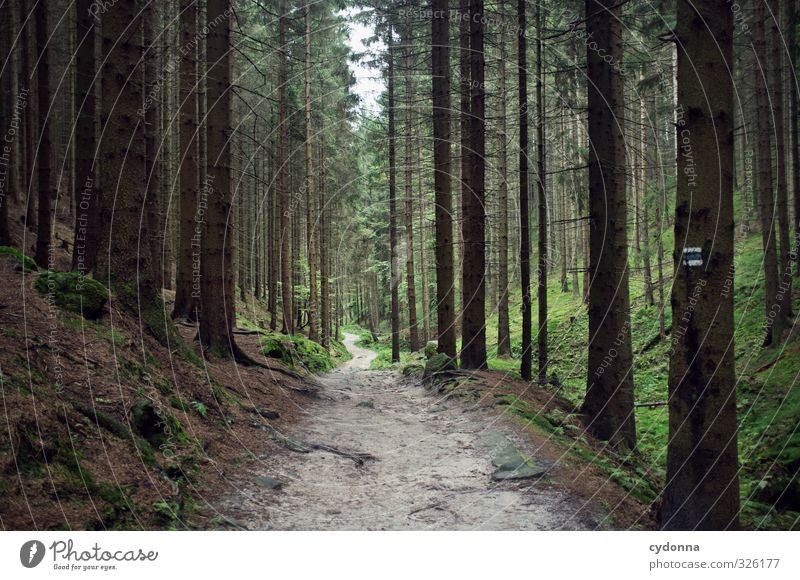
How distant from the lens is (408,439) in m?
9.22

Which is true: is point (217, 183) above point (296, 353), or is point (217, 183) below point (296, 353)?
above

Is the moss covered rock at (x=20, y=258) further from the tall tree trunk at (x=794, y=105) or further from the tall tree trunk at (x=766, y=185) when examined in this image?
the tall tree trunk at (x=794, y=105)

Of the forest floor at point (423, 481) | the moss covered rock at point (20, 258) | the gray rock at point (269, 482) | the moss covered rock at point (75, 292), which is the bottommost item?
the forest floor at point (423, 481)

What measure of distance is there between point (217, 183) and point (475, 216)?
646 cm

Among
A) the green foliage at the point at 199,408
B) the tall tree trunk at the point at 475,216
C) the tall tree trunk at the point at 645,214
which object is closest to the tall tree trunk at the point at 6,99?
the green foliage at the point at 199,408

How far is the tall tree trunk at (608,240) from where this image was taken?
9.66m

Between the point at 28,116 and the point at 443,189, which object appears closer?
the point at 443,189

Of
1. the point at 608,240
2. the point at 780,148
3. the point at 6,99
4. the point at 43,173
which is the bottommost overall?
the point at 608,240

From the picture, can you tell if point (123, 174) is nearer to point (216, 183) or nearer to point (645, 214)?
point (216, 183)

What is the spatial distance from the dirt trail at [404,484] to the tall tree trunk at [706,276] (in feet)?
4.12

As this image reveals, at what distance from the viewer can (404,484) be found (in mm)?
6781

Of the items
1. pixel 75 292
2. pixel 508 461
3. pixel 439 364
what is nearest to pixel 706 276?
pixel 508 461

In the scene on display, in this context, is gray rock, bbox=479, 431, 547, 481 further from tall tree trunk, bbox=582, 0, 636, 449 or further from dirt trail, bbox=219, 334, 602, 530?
tall tree trunk, bbox=582, 0, 636, 449
